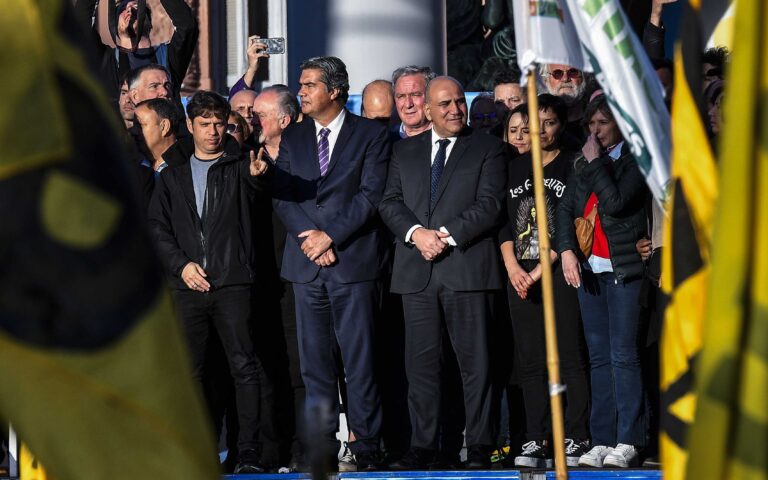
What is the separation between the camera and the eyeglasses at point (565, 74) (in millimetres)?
8523

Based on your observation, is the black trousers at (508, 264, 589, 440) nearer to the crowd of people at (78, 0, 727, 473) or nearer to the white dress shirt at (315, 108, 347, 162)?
the crowd of people at (78, 0, 727, 473)

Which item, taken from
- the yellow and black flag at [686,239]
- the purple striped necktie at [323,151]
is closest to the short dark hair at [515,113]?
the purple striped necktie at [323,151]

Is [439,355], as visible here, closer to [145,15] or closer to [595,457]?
[595,457]

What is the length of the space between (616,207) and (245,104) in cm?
299

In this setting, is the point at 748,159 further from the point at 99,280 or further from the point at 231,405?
the point at 231,405

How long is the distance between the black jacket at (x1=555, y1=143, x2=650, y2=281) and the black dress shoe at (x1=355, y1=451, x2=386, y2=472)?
1511 mm

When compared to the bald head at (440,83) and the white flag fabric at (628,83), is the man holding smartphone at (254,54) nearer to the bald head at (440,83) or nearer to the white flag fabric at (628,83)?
the bald head at (440,83)

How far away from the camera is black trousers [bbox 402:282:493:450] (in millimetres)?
7293

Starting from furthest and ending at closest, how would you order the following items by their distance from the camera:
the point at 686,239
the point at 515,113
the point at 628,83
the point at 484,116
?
the point at 484,116
the point at 515,113
the point at 628,83
the point at 686,239

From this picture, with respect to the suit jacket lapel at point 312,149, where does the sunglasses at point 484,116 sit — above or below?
above

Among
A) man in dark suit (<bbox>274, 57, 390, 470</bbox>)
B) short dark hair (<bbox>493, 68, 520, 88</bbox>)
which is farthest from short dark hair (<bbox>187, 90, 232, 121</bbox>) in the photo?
short dark hair (<bbox>493, 68, 520, 88</bbox>)

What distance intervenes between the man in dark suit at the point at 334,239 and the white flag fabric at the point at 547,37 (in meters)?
3.47

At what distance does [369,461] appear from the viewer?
727cm

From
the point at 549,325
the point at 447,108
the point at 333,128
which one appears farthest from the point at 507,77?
the point at 549,325
